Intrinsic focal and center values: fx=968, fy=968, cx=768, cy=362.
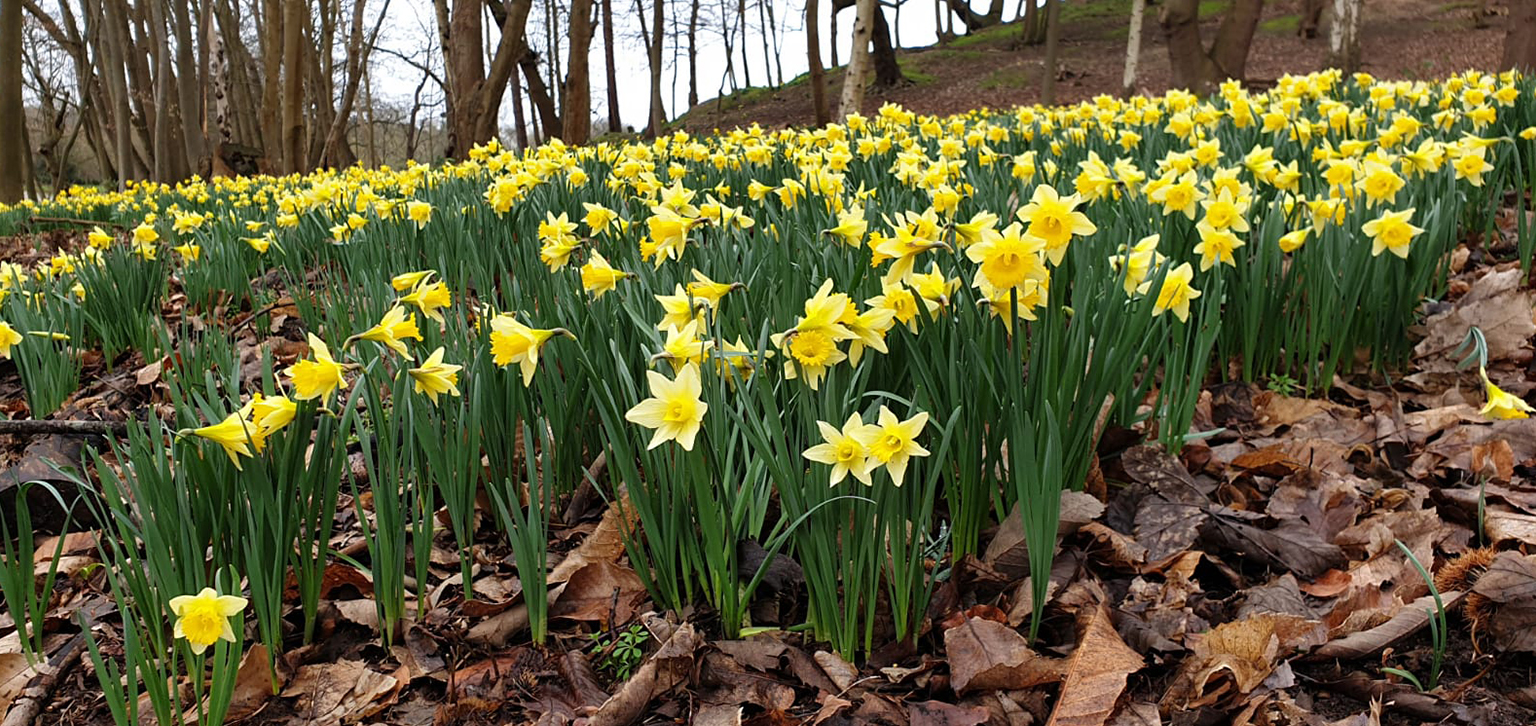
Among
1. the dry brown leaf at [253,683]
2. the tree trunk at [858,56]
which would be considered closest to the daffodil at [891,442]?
the dry brown leaf at [253,683]

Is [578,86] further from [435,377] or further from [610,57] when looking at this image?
[435,377]

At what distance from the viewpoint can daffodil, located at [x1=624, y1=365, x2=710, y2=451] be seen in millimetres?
1246

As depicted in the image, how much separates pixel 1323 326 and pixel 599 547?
1.71 m

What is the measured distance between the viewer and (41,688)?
144 centimetres

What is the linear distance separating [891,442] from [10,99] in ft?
44.6

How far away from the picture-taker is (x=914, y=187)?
335 cm

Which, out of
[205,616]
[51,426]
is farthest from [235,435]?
[51,426]

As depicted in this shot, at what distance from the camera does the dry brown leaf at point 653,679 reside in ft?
4.28

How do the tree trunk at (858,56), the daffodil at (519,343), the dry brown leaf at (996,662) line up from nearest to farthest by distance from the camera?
the dry brown leaf at (996,662) < the daffodil at (519,343) < the tree trunk at (858,56)

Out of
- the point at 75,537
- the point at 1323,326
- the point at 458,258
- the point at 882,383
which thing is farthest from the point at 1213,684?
the point at 458,258

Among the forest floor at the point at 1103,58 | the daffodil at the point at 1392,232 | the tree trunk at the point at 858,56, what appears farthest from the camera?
the forest floor at the point at 1103,58

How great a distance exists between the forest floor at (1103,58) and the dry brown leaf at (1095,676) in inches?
737

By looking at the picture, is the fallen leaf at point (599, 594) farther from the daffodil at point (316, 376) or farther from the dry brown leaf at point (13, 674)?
the dry brown leaf at point (13, 674)

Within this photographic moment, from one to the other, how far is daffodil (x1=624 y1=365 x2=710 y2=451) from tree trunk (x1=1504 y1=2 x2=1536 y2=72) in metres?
10.6
